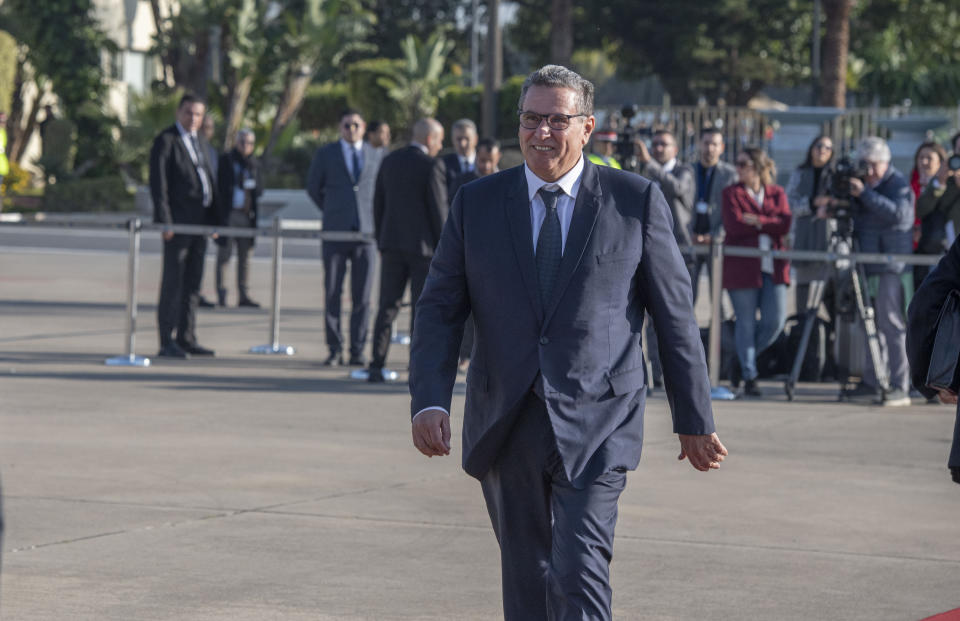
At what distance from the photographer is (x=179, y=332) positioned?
13227 mm

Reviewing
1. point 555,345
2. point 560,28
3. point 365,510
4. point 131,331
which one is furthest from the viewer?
point 560,28

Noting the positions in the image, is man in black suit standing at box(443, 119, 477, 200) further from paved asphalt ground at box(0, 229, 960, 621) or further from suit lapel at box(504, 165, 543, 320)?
suit lapel at box(504, 165, 543, 320)

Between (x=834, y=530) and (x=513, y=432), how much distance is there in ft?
10.7

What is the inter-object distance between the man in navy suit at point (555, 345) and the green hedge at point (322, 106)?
4356 centimetres

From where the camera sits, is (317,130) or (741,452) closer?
(741,452)

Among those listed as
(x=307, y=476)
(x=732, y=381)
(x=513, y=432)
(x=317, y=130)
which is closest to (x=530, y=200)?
(x=513, y=432)

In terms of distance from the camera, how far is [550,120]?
4.32 meters

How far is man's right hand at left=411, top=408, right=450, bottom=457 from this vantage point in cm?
431

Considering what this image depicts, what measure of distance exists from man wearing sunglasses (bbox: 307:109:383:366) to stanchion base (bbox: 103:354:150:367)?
1.46m

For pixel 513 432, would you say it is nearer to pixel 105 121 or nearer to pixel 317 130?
pixel 105 121

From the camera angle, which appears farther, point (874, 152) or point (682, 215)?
point (682, 215)

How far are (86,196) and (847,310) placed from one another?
89.9ft

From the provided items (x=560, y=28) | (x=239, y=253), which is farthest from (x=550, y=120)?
(x=560, y=28)

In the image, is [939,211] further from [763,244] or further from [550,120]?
[550,120]
